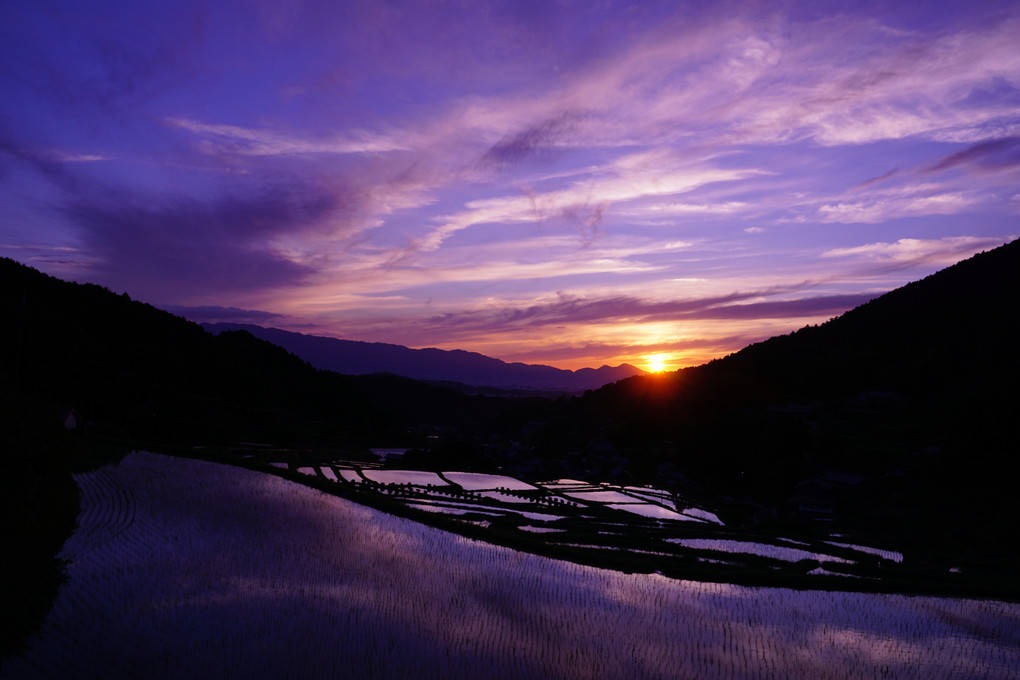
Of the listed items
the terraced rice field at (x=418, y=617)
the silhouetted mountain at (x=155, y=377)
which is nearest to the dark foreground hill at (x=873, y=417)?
the terraced rice field at (x=418, y=617)

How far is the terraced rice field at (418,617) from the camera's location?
25.1ft

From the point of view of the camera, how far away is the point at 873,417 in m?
44.4

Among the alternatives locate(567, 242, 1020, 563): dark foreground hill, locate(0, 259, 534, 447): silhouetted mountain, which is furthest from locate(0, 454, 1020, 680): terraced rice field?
locate(0, 259, 534, 447): silhouetted mountain

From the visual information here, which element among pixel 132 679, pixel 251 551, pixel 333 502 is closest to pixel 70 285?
pixel 333 502

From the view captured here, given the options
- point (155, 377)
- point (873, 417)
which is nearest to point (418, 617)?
point (155, 377)

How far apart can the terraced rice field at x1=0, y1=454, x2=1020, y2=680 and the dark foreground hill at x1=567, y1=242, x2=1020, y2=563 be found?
13039 millimetres

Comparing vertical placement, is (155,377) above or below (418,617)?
A: above

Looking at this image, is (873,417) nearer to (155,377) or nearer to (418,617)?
(418,617)

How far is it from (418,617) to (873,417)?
45.0 metres

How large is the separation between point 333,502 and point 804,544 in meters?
15.3

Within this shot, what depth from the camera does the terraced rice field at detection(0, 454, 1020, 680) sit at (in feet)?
25.1

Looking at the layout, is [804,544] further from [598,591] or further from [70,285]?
[70,285]

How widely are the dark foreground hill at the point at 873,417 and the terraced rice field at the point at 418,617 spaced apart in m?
13.0

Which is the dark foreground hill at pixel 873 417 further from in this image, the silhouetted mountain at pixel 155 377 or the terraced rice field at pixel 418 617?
the silhouetted mountain at pixel 155 377
